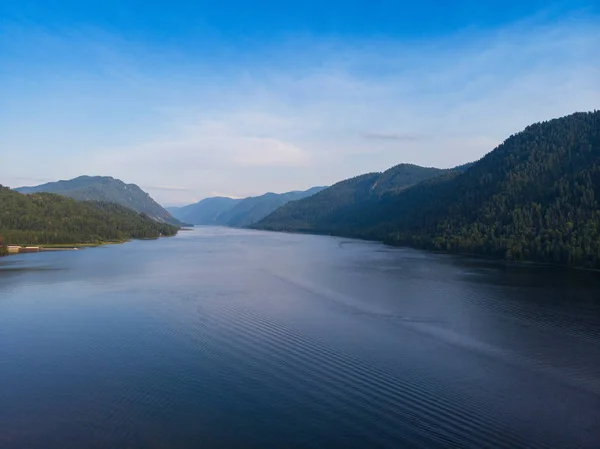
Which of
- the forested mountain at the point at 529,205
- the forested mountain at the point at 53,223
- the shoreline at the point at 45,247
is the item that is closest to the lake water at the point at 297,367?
the forested mountain at the point at 529,205

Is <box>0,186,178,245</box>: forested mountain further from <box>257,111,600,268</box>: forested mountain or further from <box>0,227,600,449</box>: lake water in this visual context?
<box>257,111,600,268</box>: forested mountain

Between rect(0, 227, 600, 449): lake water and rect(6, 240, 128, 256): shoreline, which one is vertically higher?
rect(6, 240, 128, 256): shoreline

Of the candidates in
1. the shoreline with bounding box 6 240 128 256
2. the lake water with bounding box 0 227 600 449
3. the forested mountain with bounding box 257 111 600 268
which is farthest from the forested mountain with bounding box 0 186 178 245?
the forested mountain with bounding box 257 111 600 268

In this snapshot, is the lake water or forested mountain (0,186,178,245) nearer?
the lake water

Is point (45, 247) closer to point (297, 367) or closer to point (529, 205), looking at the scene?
point (297, 367)

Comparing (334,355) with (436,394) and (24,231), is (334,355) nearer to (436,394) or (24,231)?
(436,394)

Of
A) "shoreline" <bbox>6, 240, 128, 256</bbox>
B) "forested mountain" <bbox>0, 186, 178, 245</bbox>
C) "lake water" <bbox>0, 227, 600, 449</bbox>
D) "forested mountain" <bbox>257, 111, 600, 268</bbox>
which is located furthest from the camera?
"forested mountain" <bbox>0, 186, 178, 245</bbox>

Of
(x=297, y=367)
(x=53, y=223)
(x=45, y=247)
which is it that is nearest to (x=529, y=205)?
(x=297, y=367)
